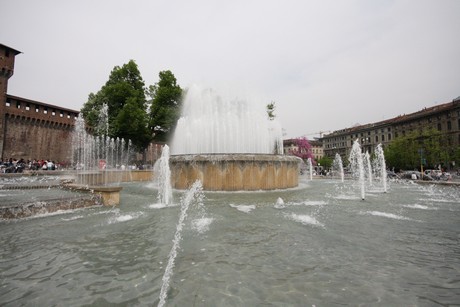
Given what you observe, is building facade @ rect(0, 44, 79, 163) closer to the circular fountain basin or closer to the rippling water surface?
the circular fountain basin

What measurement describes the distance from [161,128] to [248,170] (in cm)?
2316

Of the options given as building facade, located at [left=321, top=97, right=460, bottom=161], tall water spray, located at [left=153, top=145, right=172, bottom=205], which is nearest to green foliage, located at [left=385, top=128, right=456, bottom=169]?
building facade, located at [left=321, top=97, right=460, bottom=161]

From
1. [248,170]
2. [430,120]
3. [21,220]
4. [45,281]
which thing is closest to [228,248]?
[45,281]

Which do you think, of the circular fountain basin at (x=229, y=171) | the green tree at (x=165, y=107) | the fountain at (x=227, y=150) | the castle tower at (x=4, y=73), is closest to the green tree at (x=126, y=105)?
the green tree at (x=165, y=107)

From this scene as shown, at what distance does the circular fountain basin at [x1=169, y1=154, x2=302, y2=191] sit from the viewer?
38.4 feet

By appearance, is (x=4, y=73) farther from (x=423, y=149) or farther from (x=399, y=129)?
(x=399, y=129)

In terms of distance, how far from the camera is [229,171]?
1175 cm

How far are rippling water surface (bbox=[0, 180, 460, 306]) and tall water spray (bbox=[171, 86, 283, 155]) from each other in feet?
30.5

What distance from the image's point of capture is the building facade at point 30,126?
36.9 m

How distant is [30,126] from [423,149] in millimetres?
66752

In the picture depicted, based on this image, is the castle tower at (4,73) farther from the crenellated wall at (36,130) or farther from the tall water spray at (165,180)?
the tall water spray at (165,180)

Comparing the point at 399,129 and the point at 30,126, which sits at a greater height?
the point at 399,129

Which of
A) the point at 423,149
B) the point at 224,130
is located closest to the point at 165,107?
the point at 224,130

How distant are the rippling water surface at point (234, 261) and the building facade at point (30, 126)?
42.9m
